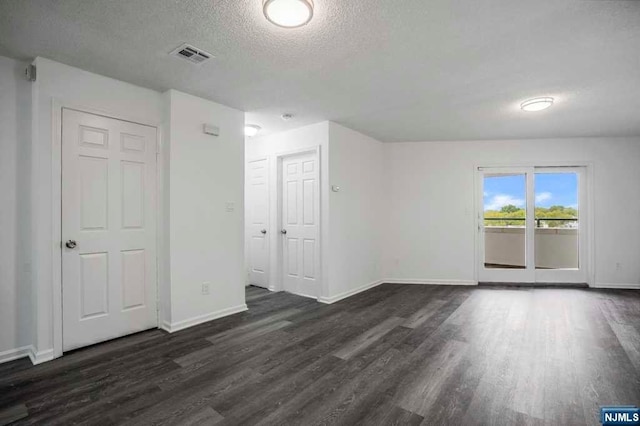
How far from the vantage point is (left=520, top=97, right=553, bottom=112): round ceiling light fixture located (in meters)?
3.41

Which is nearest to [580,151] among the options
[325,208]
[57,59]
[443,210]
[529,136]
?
[529,136]

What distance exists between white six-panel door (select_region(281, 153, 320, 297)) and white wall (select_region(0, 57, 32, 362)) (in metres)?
2.97

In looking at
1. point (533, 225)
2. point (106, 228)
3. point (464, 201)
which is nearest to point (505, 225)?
point (533, 225)

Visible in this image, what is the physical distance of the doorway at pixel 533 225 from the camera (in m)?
5.29

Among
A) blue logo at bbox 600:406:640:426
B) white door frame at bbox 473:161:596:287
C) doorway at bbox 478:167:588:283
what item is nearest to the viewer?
blue logo at bbox 600:406:640:426

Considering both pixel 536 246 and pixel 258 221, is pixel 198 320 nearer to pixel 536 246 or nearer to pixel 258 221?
pixel 258 221

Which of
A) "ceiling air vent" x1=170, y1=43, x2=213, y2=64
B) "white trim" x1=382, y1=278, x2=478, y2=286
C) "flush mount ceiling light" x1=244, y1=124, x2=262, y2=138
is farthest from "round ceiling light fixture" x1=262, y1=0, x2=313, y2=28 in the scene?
"white trim" x1=382, y1=278, x2=478, y2=286

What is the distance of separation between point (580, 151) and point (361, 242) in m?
4.09

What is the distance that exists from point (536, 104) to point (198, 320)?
4564 mm

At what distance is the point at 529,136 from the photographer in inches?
202

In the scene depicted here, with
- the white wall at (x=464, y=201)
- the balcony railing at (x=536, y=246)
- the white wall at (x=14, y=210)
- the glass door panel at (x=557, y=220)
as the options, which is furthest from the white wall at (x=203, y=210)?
the glass door panel at (x=557, y=220)

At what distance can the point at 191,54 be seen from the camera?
2490mm

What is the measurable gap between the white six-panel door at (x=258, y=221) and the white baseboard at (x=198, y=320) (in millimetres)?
1239

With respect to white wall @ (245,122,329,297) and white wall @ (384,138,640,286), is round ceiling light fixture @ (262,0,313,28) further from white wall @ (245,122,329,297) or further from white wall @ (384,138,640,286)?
white wall @ (384,138,640,286)
